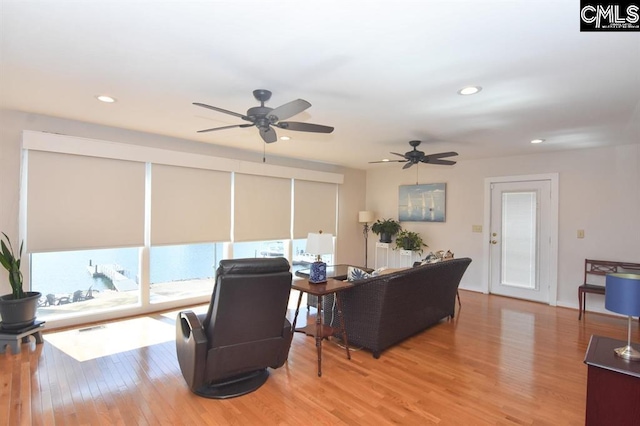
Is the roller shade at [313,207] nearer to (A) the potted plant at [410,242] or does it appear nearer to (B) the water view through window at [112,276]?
(A) the potted plant at [410,242]

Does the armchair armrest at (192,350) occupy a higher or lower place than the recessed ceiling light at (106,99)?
lower

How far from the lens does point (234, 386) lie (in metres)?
2.68

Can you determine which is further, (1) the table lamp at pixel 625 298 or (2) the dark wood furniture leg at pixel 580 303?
(2) the dark wood furniture leg at pixel 580 303

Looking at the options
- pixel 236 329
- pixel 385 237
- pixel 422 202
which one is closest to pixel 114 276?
pixel 236 329

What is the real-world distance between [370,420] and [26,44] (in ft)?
11.2

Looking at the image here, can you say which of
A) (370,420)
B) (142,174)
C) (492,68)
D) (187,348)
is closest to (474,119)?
(492,68)

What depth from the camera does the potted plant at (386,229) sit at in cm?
703

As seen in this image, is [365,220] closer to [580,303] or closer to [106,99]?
[580,303]

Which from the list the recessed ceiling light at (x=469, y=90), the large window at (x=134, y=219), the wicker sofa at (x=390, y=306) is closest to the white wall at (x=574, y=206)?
the wicker sofa at (x=390, y=306)

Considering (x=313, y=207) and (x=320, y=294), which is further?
(x=313, y=207)

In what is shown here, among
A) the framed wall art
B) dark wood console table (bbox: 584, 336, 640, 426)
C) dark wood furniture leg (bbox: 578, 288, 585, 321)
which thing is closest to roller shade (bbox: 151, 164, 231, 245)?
the framed wall art

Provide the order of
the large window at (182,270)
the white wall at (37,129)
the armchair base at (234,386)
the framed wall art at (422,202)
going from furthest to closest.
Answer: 1. the framed wall art at (422,202)
2. the large window at (182,270)
3. the white wall at (37,129)
4. the armchair base at (234,386)

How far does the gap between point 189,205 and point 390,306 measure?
10.9 ft

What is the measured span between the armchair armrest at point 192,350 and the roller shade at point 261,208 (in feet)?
9.74
